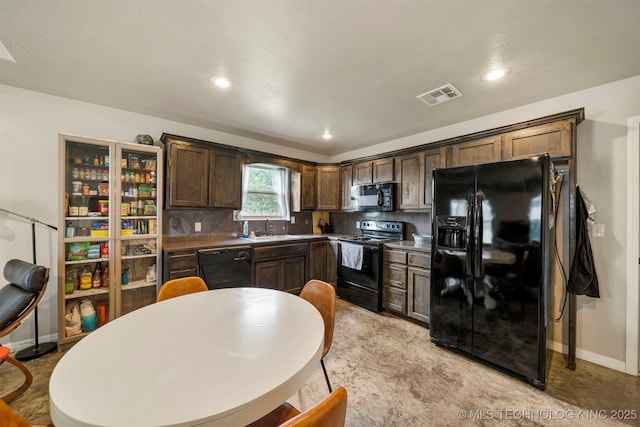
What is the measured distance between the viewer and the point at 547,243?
1.97m

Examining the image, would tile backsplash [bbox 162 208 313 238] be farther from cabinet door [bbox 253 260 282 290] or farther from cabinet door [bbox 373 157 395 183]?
cabinet door [bbox 373 157 395 183]

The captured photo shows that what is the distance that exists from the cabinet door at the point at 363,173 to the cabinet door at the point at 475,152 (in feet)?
3.96

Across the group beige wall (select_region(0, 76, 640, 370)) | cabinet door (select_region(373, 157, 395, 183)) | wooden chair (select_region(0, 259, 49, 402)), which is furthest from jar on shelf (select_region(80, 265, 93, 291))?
cabinet door (select_region(373, 157, 395, 183))

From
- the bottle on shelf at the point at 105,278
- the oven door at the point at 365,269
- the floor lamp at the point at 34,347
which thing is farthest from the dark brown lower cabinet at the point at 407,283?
the floor lamp at the point at 34,347

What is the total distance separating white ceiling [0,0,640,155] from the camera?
1447 mm

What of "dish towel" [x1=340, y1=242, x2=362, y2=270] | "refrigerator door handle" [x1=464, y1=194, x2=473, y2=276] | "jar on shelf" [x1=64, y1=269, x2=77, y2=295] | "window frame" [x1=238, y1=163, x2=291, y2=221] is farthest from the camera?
"window frame" [x1=238, y1=163, x2=291, y2=221]

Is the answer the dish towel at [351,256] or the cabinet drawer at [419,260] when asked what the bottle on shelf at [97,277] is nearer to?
the dish towel at [351,256]

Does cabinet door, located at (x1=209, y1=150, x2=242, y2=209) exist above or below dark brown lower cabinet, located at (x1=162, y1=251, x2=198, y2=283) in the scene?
above

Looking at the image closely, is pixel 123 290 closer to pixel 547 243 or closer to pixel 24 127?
pixel 24 127

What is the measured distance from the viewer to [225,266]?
301cm

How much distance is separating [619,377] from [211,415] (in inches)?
128

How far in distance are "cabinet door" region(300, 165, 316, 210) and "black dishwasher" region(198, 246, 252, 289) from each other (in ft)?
4.69

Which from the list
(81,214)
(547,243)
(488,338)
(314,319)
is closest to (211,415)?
(314,319)

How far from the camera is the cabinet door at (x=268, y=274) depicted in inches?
129
